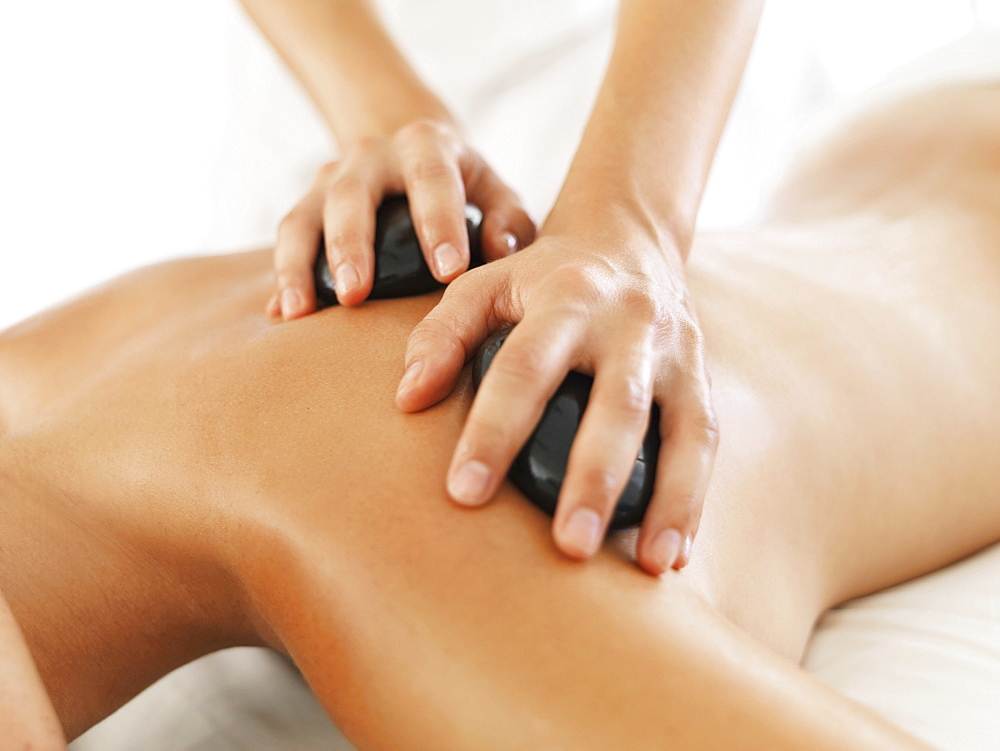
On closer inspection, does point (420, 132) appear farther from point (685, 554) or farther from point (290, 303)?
point (685, 554)

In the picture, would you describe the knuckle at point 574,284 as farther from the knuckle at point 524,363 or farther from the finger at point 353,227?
the finger at point 353,227

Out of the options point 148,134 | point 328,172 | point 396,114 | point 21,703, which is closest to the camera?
point 21,703

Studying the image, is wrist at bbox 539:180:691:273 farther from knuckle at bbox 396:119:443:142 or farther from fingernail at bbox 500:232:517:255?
knuckle at bbox 396:119:443:142

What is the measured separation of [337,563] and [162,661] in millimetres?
284

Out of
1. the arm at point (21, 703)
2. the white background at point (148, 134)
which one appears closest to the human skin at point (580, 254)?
the arm at point (21, 703)

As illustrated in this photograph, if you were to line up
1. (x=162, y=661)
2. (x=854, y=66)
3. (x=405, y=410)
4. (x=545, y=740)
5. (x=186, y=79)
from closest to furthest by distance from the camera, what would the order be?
(x=545, y=740) → (x=405, y=410) → (x=162, y=661) → (x=186, y=79) → (x=854, y=66)

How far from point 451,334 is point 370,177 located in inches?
10.6

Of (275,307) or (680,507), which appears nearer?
(680,507)

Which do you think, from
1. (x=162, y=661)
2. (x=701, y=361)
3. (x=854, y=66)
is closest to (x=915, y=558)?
(x=701, y=361)

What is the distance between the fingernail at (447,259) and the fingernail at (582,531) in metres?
0.28

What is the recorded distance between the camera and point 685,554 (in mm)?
665

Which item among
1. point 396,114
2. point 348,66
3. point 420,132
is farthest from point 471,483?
point 348,66

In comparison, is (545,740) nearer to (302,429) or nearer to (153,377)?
(302,429)

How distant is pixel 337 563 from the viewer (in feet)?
2.03
